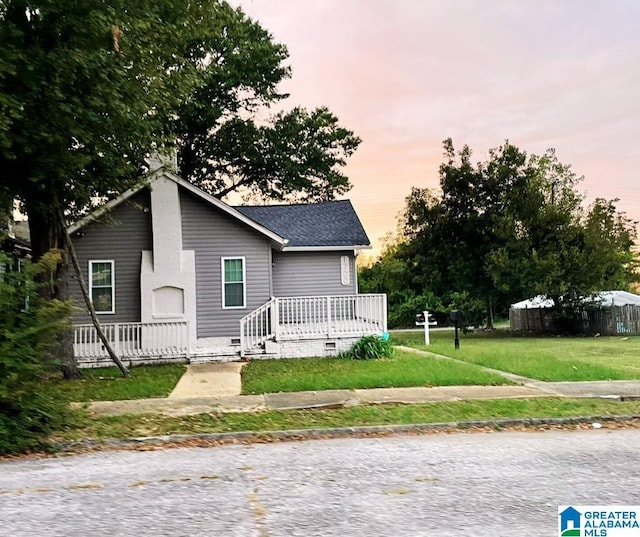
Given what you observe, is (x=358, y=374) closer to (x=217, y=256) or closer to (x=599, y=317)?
(x=217, y=256)

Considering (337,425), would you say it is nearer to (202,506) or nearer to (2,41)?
(202,506)

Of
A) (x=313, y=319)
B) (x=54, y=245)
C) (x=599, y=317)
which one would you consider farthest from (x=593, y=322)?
(x=54, y=245)

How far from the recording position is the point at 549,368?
1277cm

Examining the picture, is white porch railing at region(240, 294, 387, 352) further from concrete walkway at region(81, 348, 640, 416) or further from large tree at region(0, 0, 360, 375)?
concrete walkway at region(81, 348, 640, 416)

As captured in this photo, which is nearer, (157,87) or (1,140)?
(1,140)

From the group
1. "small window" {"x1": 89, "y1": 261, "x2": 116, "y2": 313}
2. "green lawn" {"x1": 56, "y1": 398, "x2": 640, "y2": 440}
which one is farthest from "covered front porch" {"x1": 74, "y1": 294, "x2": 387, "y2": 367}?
"green lawn" {"x1": 56, "y1": 398, "x2": 640, "y2": 440}

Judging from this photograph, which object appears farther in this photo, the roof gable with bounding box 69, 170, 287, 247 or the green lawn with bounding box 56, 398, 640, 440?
the roof gable with bounding box 69, 170, 287, 247

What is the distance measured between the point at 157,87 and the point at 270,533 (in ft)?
35.0

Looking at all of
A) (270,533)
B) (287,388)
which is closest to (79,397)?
(287,388)

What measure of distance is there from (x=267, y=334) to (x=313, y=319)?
1.43 m

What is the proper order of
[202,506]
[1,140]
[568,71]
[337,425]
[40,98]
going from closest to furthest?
[202,506], [337,425], [1,140], [40,98], [568,71]

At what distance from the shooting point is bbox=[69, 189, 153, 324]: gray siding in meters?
17.6

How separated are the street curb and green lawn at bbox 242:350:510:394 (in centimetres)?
299

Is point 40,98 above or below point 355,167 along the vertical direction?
below
